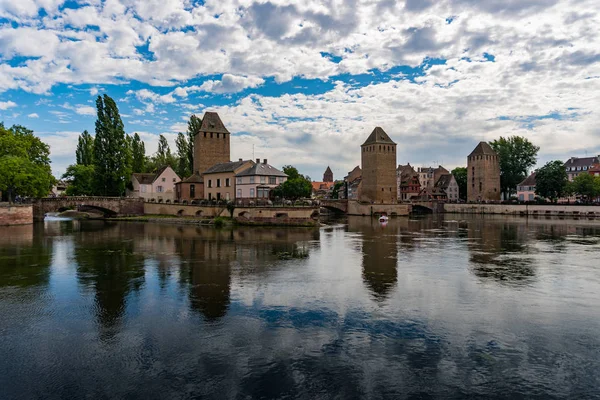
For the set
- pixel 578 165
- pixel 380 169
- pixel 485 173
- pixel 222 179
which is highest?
pixel 578 165

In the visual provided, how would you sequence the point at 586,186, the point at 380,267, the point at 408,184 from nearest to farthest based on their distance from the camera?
the point at 380,267, the point at 586,186, the point at 408,184

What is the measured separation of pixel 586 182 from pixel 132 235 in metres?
80.7

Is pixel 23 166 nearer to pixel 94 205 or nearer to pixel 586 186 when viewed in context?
pixel 94 205

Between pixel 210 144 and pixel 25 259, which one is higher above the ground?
pixel 210 144

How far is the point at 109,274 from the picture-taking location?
760 inches

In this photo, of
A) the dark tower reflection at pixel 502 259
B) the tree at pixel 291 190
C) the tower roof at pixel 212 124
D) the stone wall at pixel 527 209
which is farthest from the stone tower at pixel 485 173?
the dark tower reflection at pixel 502 259

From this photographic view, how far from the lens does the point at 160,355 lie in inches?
394

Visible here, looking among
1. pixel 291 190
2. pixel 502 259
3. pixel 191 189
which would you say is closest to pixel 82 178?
pixel 191 189

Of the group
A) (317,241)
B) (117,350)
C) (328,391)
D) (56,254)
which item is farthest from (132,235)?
(328,391)

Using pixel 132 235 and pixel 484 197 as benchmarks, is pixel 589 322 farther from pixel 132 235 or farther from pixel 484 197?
pixel 484 197

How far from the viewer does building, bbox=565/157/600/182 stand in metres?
104

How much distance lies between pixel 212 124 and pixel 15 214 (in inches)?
1323

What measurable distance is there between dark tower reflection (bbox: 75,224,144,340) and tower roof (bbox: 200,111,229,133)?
134ft

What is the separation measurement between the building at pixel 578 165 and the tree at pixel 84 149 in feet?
359
